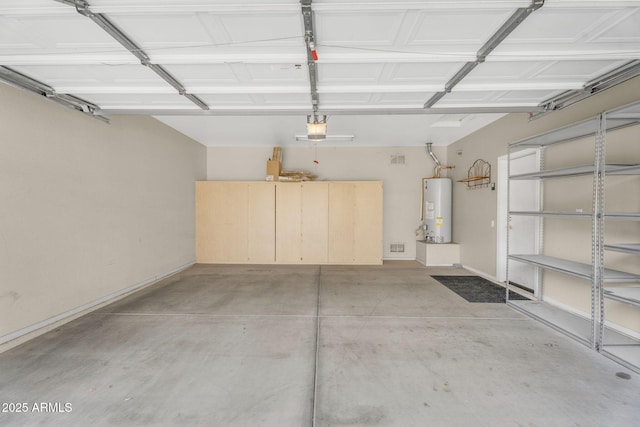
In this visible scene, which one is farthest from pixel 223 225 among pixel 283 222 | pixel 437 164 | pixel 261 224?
pixel 437 164

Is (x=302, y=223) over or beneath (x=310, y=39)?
beneath

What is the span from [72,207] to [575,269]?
555cm

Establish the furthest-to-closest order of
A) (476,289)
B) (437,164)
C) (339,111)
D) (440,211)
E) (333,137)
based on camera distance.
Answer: (437,164) → (440,211) → (333,137) → (476,289) → (339,111)

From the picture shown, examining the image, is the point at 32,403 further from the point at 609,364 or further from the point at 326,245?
the point at 326,245

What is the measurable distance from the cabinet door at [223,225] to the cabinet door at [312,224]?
1.35 m

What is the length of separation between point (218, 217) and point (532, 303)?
5.92 meters

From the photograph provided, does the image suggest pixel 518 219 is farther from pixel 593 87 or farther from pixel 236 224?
pixel 236 224

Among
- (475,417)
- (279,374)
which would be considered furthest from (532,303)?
(279,374)

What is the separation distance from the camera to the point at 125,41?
80.2 inches

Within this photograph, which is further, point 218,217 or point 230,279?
point 218,217

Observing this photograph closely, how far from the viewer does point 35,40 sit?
203 centimetres

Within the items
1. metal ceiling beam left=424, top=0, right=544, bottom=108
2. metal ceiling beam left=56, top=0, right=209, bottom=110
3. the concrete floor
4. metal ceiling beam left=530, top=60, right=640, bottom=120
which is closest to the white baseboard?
the concrete floor

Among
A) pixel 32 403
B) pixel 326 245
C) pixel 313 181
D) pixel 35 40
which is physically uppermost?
pixel 35 40

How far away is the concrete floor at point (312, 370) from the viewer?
174cm
